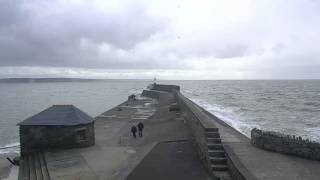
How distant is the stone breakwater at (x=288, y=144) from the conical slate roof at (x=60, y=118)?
9827 mm

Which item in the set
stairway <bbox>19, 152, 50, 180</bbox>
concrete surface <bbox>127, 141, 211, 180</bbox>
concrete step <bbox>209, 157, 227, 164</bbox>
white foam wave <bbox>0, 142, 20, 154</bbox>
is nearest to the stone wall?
stairway <bbox>19, 152, 50, 180</bbox>

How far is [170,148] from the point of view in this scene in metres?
17.5

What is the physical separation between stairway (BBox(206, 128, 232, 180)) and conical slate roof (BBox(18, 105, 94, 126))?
9465 mm

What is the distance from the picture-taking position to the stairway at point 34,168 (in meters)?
17.0

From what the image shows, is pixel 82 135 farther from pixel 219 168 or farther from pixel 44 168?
pixel 219 168

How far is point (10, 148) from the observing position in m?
28.9

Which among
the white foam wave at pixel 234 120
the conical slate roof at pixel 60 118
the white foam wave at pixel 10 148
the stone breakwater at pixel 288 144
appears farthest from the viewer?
the white foam wave at pixel 234 120

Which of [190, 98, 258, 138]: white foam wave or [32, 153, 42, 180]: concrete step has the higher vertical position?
[32, 153, 42, 180]: concrete step

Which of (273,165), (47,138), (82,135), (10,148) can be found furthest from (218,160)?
(10,148)

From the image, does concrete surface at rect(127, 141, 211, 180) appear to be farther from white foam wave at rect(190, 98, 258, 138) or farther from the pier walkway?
white foam wave at rect(190, 98, 258, 138)

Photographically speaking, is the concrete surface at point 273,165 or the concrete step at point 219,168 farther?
the concrete step at point 219,168

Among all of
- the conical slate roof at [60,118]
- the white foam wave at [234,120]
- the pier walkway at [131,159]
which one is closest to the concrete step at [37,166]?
the pier walkway at [131,159]

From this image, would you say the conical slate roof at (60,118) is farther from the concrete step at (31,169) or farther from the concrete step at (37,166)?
the concrete step at (31,169)

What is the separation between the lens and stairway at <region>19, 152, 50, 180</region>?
17.0m
